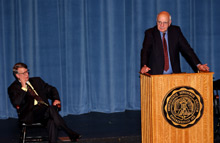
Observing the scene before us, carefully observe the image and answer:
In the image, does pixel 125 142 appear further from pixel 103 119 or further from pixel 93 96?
pixel 93 96

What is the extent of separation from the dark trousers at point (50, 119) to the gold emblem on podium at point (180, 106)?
5.26 ft

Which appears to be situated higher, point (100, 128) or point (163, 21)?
point (163, 21)

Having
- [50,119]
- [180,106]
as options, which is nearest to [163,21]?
[180,106]

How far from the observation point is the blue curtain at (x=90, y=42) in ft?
18.9

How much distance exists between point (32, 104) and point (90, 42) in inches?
85.9

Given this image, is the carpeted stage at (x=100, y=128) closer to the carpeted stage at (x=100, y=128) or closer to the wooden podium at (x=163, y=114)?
the carpeted stage at (x=100, y=128)

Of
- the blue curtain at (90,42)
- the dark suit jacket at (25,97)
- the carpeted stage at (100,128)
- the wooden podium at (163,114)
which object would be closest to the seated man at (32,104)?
the dark suit jacket at (25,97)

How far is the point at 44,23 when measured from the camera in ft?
19.0

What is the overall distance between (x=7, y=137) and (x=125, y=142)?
1730 mm

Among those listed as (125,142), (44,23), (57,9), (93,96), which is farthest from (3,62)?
(125,142)

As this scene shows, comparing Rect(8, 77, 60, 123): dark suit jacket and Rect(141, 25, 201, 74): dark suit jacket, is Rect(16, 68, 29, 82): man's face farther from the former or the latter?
Rect(141, 25, 201, 74): dark suit jacket

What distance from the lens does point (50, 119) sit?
13.5 ft

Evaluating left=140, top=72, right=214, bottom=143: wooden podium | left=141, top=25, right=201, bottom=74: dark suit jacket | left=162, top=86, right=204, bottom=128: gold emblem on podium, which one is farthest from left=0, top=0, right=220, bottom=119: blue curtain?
left=162, top=86, right=204, bottom=128: gold emblem on podium

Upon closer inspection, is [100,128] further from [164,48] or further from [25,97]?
[164,48]
